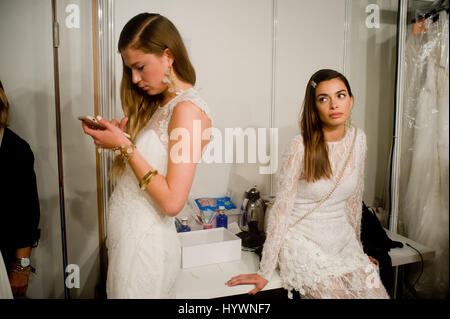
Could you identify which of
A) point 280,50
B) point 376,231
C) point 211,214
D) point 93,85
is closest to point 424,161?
point 376,231

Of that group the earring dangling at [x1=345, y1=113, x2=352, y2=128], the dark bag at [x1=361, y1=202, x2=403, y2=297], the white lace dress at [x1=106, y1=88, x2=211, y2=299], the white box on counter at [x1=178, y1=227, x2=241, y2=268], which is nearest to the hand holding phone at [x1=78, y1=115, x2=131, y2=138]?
the white lace dress at [x1=106, y1=88, x2=211, y2=299]

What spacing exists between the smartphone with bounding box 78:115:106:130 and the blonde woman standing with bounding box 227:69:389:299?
601mm

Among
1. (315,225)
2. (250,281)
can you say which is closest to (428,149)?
(315,225)

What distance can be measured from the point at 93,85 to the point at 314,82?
707 millimetres

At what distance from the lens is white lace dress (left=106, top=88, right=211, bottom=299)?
2.30 feet

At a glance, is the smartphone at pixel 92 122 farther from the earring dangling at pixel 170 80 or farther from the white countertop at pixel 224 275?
the white countertop at pixel 224 275

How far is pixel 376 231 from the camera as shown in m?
0.90

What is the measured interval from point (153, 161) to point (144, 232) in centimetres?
20

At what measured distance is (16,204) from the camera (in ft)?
2.47

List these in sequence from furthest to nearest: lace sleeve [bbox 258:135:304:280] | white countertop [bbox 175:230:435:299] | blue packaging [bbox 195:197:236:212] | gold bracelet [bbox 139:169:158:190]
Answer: blue packaging [bbox 195:197:236:212] → lace sleeve [bbox 258:135:304:280] → white countertop [bbox 175:230:435:299] → gold bracelet [bbox 139:169:158:190]

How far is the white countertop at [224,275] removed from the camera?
2.58 feet

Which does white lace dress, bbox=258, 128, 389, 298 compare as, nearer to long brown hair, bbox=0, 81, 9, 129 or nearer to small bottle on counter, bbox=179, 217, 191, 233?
small bottle on counter, bbox=179, 217, 191, 233

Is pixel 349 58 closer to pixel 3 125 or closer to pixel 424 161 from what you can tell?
pixel 424 161
